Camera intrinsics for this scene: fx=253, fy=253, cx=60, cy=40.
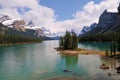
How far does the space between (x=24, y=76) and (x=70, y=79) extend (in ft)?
53.5

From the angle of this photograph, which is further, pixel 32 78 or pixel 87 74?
pixel 87 74

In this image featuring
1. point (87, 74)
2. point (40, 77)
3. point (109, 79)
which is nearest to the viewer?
point (109, 79)

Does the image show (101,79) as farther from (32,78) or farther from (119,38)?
(119,38)

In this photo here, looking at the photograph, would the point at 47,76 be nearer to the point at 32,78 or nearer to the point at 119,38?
the point at 32,78

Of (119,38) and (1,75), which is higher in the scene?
(119,38)

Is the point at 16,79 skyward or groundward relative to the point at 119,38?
groundward

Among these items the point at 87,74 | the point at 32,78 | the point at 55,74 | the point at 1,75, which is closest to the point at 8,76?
the point at 1,75

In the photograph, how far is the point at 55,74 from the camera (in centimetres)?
8731

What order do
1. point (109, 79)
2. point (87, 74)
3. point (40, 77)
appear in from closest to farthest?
1. point (109, 79)
2. point (40, 77)
3. point (87, 74)

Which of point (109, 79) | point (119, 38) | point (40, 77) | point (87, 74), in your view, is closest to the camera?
point (109, 79)

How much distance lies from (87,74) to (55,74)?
1101 centimetres

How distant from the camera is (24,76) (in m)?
83.1

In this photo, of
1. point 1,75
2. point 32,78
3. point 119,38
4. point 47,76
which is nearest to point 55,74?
point 47,76

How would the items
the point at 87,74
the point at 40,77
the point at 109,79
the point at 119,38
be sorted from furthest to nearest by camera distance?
the point at 119,38
the point at 87,74
the point at 40,77
the point at 109,79
